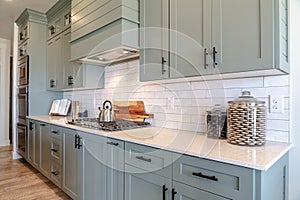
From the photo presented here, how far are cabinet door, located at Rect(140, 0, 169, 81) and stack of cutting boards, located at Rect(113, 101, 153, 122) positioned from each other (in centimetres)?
48

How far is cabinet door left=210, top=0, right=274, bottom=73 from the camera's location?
123 cm

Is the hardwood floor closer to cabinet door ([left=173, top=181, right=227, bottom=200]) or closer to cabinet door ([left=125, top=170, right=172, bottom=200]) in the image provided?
cabinet door ([left=125, top=170, right=172, bottom=200])

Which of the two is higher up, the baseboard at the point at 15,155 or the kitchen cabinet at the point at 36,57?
the kitchen cabinet at the point at 36,57

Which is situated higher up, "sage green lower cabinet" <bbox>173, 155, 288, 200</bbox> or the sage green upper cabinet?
the sage green upper cabinet

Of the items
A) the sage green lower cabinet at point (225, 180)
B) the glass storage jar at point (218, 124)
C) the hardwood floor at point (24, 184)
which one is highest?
the glass storage jar at point (218, 124)

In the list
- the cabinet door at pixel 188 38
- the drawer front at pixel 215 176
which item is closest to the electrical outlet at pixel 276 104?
the cabinet door at pixel 188 38

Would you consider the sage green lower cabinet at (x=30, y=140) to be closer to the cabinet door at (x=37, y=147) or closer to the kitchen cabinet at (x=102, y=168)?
the cabinet door at (x=37, y=147)

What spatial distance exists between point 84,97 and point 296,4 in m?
2.86

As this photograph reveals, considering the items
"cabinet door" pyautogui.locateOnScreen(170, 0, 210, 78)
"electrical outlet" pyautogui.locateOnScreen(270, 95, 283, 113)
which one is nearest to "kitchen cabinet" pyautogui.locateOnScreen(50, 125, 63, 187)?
"cabinet door" pyautogui.locateOnScreen(170, 0, 210, 78)

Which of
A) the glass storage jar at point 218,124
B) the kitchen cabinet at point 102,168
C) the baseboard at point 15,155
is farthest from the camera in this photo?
the baseboard at point 15,155

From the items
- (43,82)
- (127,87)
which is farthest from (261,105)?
(43,82)

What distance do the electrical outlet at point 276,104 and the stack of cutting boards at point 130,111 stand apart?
117 centimetres

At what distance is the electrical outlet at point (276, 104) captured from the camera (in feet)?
4.85

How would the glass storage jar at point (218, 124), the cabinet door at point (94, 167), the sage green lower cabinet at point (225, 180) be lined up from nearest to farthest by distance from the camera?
the sage green lower cabinet at point (225, 180) → the glass storage jar at point (218, 124) → the cabinet door at point (94, 167)
